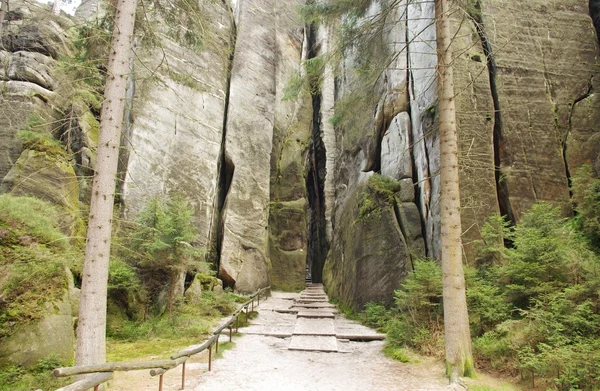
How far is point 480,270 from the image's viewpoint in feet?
27.1

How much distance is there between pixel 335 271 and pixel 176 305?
28.3ft

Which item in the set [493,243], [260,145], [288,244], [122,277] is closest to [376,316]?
[493,243]

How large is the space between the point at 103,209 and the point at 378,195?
8788 millimetres

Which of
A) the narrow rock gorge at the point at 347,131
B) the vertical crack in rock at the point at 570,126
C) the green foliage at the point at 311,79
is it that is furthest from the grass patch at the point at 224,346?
the vertical crack in rock at the point at 570,126

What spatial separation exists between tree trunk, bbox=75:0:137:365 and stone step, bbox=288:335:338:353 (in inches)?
177

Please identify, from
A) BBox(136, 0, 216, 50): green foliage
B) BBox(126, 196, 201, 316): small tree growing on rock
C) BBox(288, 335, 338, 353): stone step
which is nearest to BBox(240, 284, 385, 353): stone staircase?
BBox(288, 335, 338, 353): stone step

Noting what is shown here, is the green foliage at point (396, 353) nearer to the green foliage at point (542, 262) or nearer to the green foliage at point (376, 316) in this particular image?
the green foliage at point (376, 316)

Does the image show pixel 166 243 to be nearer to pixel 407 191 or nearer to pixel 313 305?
pixel 313 305

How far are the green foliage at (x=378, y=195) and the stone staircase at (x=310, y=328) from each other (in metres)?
3.69

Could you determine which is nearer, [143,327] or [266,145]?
[143,327]

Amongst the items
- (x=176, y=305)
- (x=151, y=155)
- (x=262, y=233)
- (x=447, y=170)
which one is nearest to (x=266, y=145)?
(x=262, y=233)

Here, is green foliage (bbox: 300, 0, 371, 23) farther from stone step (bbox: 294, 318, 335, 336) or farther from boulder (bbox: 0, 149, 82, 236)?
boulder (bbox: 0, 149, 82, 236)

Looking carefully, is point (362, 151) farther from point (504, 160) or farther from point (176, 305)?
point (176, 305)

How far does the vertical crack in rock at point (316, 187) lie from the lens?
26.7 meters
